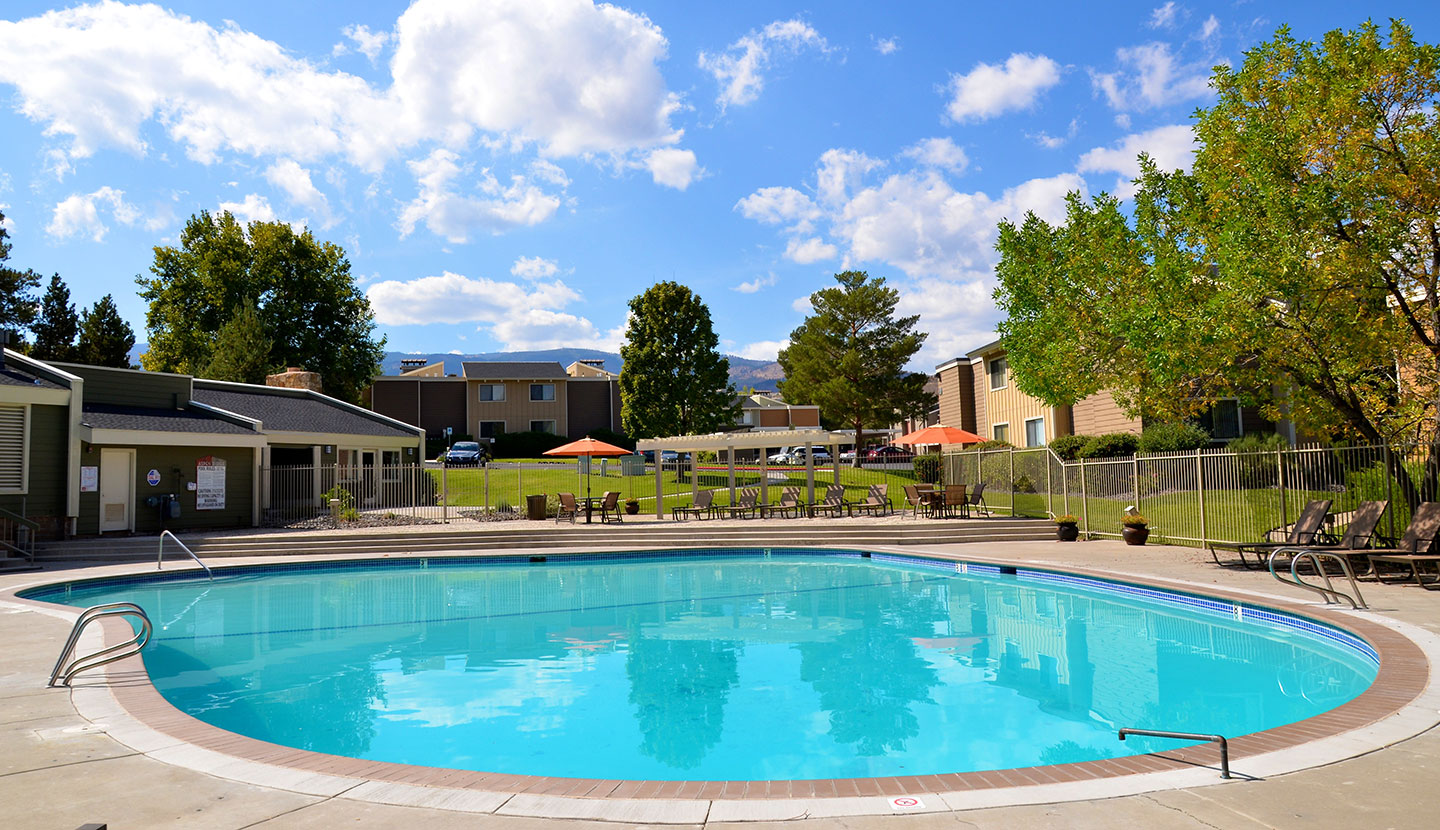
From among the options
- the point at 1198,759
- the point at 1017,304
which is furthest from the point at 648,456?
the point at 1198,759

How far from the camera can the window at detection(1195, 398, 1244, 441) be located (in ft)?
91.7

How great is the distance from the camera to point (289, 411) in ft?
98.7

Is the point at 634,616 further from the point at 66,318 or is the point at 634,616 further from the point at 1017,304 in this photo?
the point at 66,318

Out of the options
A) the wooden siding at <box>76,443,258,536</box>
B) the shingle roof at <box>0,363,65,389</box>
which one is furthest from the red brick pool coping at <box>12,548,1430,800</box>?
the wooden siding at <box>76,443,258,536</box>

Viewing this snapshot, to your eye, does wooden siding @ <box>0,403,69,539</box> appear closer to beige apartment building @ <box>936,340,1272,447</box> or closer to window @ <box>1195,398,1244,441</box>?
beige apartment building @ <box>936,340,1272,447</box>

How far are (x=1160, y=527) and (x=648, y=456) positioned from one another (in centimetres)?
3543

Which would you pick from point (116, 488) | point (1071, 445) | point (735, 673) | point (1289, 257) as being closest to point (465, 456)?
point (116, 488)

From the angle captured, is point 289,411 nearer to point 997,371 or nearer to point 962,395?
point 997,371

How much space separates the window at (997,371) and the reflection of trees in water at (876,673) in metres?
25.2

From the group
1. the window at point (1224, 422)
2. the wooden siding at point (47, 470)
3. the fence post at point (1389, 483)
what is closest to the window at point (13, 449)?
the wooden siding at point (47, 470)

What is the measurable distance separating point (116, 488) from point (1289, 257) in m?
25.6

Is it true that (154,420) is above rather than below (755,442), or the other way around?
above

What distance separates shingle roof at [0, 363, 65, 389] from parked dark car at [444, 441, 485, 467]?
70.3 ft

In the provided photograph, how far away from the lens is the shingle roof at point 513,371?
54.4 meters
